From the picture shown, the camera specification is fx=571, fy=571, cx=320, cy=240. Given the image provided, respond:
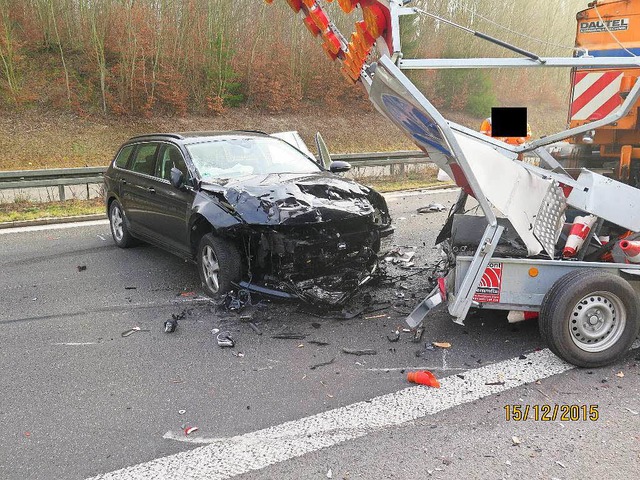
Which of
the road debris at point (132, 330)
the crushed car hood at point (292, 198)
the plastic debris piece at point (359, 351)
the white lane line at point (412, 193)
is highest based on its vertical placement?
the crushed car hood at point (292, 198)

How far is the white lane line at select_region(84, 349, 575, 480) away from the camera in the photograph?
311 cm

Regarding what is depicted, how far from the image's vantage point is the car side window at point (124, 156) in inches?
306

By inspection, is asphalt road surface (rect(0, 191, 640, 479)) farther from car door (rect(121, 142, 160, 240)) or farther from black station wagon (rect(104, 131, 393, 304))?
car door (rect(121, 142, 160, 240))

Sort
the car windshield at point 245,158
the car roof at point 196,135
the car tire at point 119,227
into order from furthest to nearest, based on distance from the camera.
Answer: the car tire at point 119,227, the car roof at point 196,135, the car windshield at point 245,158

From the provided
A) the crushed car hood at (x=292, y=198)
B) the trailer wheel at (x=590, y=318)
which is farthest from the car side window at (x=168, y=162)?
the trailer wheel at (x=590, y=318)

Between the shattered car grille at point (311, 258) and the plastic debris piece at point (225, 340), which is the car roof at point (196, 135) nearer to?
the shattered car grille at point (311, 258)

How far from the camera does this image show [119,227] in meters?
8.15

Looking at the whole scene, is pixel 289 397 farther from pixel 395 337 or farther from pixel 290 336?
pixel 395 337

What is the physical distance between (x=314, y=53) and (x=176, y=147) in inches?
706

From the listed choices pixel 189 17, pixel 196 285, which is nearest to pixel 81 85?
pixel 189 17

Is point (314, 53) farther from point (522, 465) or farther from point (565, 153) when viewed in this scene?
point (522, 465)

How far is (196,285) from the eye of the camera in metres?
6.28

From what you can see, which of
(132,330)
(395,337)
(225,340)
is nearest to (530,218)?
(395,337)
